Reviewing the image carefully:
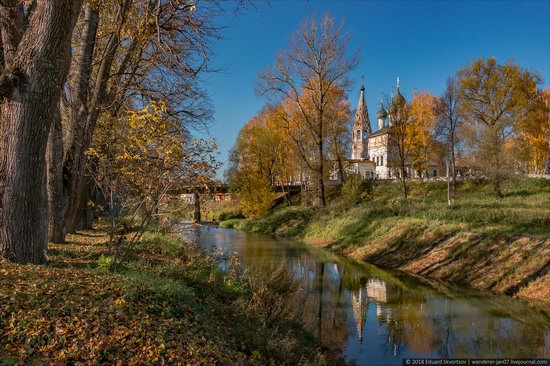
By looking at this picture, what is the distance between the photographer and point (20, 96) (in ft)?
21.6

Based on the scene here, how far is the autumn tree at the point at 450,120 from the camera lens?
41062 millimetres

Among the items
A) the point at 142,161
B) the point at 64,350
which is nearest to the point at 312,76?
the point at 142,161

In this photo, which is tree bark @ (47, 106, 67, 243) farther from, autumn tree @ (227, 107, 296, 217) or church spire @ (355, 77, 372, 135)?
church spire @ (355, 77, 372, 135)

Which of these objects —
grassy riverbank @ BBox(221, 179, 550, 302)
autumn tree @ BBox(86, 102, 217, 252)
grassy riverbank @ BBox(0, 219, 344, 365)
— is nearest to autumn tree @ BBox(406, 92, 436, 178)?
grassy riverbank @ BBox(221, 179, 550, 302)

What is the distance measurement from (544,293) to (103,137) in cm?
1444

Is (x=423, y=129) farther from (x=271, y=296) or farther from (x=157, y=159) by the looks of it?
(x=157, y=159)

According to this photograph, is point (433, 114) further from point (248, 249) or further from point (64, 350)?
point (64, 350)

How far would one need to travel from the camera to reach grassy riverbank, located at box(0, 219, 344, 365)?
4641 mm

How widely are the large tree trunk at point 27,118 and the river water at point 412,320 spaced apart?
6398mm

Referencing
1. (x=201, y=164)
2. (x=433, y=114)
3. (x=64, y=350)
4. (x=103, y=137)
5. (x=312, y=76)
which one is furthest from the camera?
(x=433, y=114)

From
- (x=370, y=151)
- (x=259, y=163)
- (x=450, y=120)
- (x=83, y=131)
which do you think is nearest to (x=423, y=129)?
(x=450, y=120)

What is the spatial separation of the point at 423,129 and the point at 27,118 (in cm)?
4515

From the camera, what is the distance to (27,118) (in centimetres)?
661

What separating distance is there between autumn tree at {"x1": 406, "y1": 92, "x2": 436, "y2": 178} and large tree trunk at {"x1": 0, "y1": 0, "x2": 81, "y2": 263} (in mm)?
42479
